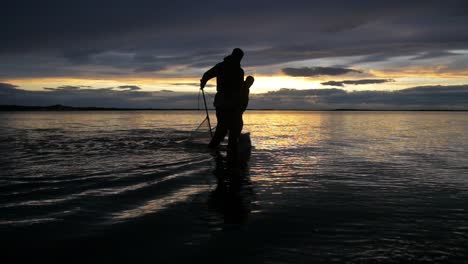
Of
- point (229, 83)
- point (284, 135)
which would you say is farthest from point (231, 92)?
point (284, 135)

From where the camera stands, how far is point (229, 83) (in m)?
11.8

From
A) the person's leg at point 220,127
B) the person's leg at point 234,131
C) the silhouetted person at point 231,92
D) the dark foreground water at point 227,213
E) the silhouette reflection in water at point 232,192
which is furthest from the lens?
the person's leg at point 220,127

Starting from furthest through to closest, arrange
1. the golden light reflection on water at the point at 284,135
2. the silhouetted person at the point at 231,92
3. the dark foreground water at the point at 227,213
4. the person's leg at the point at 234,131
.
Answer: the golden light reflection on water at the point at 284,135 < the silhouetted person at the point at 231,92 < the person's leg at the point at 234,131 < the dark foreground water at the point at 227,213

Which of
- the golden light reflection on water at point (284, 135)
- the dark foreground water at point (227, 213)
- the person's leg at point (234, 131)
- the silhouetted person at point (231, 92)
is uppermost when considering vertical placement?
the silhouetted person at point (231, 92)

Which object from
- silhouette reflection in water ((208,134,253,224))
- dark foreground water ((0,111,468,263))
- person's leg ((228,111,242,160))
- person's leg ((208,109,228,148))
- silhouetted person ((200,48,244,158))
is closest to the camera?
dark foreground water ((0,111,468,263))

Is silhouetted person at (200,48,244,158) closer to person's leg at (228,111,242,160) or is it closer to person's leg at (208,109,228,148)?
person's leg at (228,111,242,160)

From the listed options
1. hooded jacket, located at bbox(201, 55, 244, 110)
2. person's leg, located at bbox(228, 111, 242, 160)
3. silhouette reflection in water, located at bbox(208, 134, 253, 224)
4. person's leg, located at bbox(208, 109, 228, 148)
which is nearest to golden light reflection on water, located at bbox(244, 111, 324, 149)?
person's leg, located at bbox(208, 109, 228, 148)

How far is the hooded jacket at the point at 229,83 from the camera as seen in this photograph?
11625mm

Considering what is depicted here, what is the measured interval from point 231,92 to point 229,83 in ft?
1.03

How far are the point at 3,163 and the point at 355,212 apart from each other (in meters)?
9.63

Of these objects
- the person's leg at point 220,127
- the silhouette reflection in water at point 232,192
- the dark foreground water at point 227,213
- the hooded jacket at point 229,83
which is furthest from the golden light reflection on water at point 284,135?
the dark foreground water at point 227,213

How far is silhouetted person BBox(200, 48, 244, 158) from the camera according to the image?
455 inches

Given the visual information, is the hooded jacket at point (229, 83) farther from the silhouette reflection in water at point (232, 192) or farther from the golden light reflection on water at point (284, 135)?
the golden light reflection on water at point (284, 135)

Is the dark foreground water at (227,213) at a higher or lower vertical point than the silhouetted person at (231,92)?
lower
